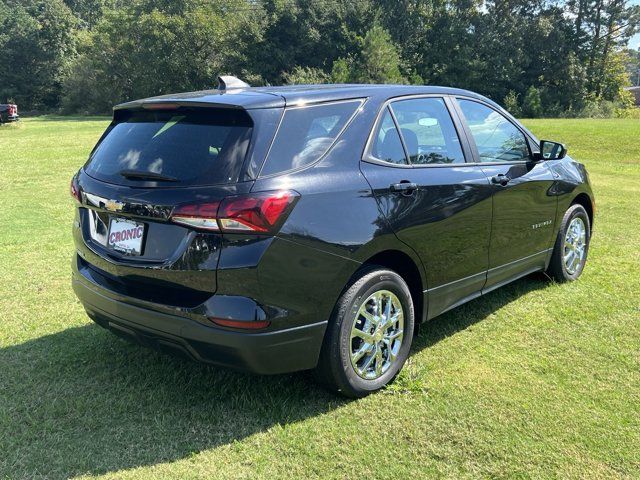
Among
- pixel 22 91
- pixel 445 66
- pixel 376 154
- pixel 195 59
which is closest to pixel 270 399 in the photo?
pixel 376 154

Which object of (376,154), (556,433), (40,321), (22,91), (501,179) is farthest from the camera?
(22,91)

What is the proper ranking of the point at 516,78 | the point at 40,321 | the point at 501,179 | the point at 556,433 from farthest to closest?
the point at 516,78 < the point at 40,321 < the point at 501,179 < the point at 556,433

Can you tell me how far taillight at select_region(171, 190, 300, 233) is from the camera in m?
2.73

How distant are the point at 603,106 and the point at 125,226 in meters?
58.0

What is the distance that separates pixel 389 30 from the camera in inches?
2328

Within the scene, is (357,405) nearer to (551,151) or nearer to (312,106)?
(312,106)

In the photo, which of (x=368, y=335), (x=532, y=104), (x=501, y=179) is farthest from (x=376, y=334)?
(x=532, y=104)

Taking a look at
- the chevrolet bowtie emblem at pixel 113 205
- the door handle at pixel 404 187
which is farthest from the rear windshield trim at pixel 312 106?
the chevrolet bowtie emblem at pixel 113 205

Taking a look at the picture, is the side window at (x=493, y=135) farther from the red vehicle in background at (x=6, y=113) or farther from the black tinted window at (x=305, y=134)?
the red vehicle in background at (x=6, y=113)

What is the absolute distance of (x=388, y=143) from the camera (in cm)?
348

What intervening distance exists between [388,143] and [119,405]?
87.4 inches

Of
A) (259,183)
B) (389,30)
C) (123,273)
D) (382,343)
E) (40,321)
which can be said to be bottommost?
(40,321)

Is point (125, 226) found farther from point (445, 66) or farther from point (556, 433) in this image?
point (445, 66)

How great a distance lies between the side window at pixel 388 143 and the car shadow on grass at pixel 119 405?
1.41 meters
